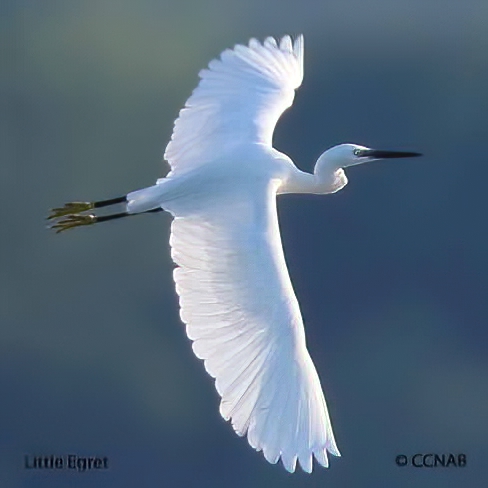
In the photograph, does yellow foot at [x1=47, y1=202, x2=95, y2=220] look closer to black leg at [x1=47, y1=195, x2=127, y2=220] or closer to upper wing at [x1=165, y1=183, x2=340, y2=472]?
black leg at [x1=47, y1=195, x2=127, y2=220]

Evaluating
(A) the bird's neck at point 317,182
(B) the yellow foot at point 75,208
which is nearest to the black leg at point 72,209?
(B) the yellow foot at point 75,208

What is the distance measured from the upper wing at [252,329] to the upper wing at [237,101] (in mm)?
537

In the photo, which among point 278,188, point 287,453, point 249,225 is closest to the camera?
point 287,453

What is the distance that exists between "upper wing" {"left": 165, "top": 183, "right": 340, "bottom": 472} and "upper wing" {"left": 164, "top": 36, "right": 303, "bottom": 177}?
537mm

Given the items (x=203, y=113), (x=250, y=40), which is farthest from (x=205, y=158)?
(x=250, y=40)

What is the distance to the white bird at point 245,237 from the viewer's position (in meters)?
4.77

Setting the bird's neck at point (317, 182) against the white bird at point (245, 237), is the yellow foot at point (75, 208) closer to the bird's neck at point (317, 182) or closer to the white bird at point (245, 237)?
the white bird at point (245, 237)

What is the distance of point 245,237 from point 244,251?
0.21ft

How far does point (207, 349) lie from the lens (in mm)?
4824

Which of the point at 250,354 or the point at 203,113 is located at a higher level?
the point at 203,113

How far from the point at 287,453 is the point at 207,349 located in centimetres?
39

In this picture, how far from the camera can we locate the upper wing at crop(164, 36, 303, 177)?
5.68 meters

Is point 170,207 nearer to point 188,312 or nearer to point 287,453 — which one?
point 188,312

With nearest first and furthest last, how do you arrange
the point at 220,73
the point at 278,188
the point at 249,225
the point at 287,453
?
the point at 287,453 < the point at 249,225 < the point at 278,188 < the point at 220,73
